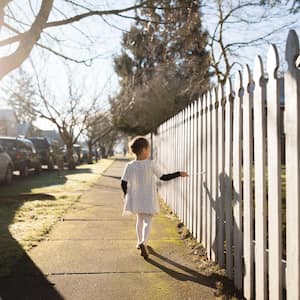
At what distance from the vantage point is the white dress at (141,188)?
15.4ft

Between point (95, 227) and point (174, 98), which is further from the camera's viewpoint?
point (174, 98)

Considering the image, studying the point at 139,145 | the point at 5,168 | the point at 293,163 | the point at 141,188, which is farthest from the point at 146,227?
the point at 5,168

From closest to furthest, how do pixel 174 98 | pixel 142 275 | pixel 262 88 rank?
pixel 262 88, pixel 142 275, pixel 174 98

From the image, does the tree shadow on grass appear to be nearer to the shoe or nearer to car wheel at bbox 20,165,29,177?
the shoe

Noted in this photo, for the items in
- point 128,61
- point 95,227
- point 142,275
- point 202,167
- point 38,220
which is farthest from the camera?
point 128,61

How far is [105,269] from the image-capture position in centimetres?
401

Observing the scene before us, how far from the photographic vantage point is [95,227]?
6.06m

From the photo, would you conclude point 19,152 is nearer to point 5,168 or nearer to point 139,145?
point 5,168

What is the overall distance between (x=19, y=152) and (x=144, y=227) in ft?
37.7

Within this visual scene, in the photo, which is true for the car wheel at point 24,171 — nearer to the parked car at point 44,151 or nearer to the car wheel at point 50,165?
the parked car at point 44,151

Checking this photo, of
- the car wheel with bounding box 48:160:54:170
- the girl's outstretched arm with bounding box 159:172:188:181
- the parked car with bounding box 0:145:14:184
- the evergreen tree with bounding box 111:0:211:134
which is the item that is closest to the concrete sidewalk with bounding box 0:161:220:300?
the girl's outstretched arm with bounding box 159:172:188:181

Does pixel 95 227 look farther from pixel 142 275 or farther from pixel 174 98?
pixel 174 98

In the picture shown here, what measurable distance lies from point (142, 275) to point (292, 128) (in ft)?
7.38

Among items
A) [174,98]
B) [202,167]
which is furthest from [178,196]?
[174,98]
